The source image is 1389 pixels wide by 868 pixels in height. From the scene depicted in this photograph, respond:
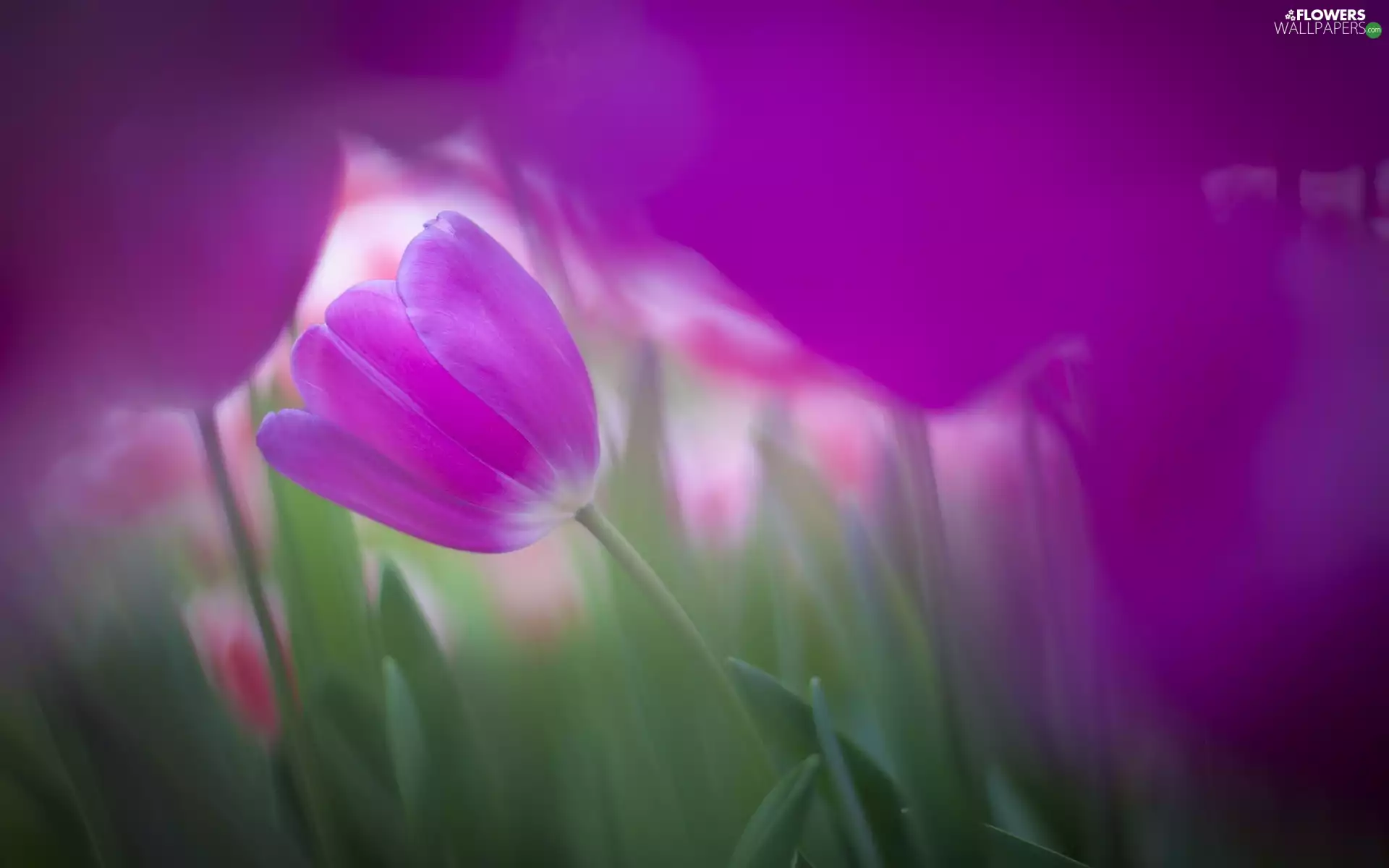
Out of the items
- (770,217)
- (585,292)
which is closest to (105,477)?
(585,292)

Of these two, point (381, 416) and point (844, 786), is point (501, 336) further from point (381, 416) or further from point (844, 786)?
point (844, 786)

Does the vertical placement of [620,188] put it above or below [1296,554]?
above

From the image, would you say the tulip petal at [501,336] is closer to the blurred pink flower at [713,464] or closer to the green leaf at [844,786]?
the blurred pink flower at [713,464]

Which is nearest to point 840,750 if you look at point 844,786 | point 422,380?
point 844,786

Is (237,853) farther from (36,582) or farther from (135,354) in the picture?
(135,354)

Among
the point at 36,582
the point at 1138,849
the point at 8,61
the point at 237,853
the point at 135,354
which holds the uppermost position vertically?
the point at 8,61
